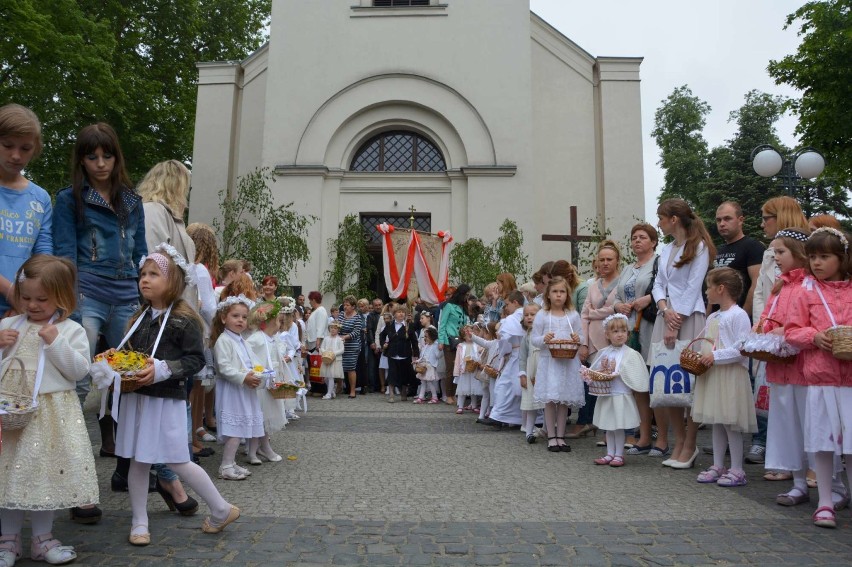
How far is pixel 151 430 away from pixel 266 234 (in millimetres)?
16064

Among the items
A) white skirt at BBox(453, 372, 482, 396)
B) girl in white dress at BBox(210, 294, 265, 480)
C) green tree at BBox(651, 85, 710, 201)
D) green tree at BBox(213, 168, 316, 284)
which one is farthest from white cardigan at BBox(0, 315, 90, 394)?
green tree at BBox(651, 85, 710, 201)

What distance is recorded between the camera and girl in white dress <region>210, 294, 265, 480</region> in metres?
6.27

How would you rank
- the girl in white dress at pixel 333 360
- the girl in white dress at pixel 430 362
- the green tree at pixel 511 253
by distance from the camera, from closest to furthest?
the girl in white dress at pixel 430 362, the girl in white dress at pixel 333 360, the green tree at pixel 511 253

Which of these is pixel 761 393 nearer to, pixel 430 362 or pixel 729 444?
pixel 729 444

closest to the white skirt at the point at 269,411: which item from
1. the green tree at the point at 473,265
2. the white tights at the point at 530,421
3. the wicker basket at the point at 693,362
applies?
the white tights at the point at 530,421

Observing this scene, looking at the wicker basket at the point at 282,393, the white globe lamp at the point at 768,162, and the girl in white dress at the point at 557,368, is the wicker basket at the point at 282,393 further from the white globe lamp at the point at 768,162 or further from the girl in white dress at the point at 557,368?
the white globe lamp at the point at 768,162

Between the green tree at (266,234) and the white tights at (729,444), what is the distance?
14.4 metres

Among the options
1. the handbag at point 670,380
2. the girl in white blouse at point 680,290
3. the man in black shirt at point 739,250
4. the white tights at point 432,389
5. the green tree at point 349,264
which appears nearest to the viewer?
the handbag at point 670,380

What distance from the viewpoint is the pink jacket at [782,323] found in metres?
5.14

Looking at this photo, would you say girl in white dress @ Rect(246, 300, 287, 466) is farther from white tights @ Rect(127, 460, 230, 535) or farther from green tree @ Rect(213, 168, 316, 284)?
green tree @ Rect(213, 168, 316, 284)

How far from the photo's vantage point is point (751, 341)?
530cm

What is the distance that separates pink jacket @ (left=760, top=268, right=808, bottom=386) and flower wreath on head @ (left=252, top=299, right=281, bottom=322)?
14.4 feet

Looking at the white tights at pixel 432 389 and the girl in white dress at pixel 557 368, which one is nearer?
the girl in white dress at pixel 557 368

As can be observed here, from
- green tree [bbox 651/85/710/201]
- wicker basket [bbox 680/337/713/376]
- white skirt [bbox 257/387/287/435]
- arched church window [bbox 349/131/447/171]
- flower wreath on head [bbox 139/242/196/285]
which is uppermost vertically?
green tree [bbox 651/85/710/201]
